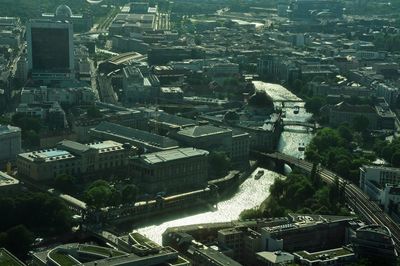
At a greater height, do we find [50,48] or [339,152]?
[50,48]

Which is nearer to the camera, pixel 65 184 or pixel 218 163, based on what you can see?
pixel 65 184

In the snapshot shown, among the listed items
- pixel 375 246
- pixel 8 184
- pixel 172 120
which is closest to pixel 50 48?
pixel 172 120

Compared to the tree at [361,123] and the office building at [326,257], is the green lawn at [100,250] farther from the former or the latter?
the tree at [361,123]

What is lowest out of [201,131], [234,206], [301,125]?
[234,206]

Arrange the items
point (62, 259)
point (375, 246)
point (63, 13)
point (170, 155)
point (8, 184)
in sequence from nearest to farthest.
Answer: point (62, 259) → point (375, 246) → point (8, 184) → point (170, 155) → point (63, 13)

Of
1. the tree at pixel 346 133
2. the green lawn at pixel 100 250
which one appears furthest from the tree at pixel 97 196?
the tree at pixel 346 133

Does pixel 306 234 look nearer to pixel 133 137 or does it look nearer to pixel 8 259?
pixel 8 259

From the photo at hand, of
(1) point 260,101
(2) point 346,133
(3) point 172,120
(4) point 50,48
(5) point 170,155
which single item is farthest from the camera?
(4) point 50,48
